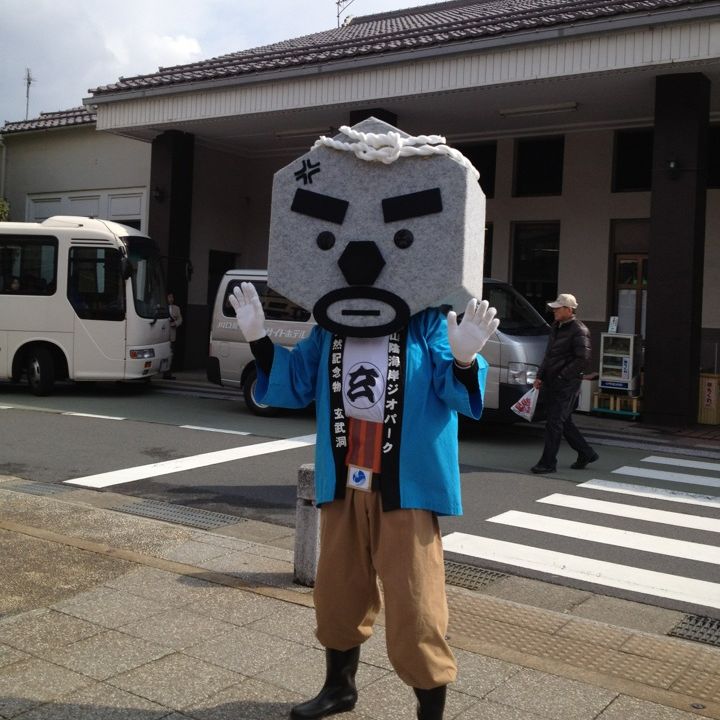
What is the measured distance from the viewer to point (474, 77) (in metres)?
14.0

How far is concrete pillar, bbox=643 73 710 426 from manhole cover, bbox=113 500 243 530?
811 centimetres

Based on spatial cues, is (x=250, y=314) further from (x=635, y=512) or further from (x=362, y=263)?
(x=635, y=512)

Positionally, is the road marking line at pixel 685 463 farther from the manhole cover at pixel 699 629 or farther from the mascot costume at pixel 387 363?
the mascot costume at pixel 387 363

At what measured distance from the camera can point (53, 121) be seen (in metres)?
23.7

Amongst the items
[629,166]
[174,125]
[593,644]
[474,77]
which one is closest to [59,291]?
[174,125]

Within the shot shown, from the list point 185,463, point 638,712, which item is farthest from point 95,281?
point 638,712

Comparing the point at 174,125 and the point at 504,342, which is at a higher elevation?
the point at 174,125

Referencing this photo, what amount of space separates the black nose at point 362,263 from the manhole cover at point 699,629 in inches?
117

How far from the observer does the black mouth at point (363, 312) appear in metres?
3.43

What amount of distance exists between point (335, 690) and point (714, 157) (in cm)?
1469

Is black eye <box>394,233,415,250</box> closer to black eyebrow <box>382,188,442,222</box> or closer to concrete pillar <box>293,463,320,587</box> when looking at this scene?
black eyebrow <box>382,188,442,222</box>

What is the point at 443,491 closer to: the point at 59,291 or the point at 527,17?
the point at 527,17

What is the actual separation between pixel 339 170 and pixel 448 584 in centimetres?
312

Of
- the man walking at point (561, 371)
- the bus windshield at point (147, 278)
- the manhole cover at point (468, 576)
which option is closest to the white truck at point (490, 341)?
the man walking at point (561, 371)
